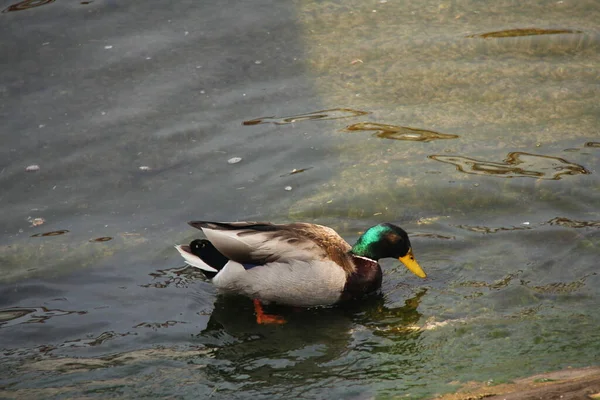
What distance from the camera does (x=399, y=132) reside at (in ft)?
25.2

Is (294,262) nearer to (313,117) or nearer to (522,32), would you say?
(313,117)

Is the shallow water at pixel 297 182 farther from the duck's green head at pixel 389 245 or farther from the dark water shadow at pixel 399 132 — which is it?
the duck's green head at pixel 389 245

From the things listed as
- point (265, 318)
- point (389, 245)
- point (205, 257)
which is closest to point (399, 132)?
point (389, 245)

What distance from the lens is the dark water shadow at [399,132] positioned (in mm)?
7578

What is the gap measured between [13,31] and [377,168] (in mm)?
4680

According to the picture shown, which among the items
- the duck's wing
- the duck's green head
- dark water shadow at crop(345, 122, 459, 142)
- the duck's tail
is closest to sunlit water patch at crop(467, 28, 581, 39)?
dark water shadow at crop(345, 122, 459, 142)

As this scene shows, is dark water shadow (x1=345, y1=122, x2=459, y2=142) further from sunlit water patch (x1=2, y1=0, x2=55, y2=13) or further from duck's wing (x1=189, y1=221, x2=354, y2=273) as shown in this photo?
sunlit water patch (x1=2, y1=0, x2=55, y2=13)

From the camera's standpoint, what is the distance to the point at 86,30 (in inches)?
372

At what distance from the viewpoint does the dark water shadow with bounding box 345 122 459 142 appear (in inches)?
298

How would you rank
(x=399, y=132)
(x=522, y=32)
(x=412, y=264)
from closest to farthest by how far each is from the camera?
(x=412, y=264) → (x=399, y=132) → (x=522, y=32)

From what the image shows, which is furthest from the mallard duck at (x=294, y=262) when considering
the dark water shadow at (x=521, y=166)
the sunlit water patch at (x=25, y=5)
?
the sunlit water patch at (x=25, y=5)

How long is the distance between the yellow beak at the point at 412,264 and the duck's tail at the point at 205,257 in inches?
47.8

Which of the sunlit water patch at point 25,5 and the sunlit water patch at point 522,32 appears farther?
the sunlit water patch at point 25,5

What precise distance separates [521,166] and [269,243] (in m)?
2.40
